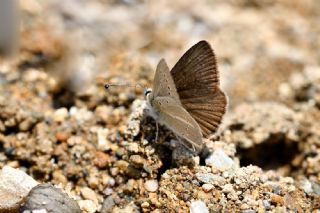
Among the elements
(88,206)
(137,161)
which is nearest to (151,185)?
(137,161)

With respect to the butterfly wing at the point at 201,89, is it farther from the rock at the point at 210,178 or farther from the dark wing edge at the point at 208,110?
the rock at the point at 210,178

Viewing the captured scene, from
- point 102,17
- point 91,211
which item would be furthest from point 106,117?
point 102,17

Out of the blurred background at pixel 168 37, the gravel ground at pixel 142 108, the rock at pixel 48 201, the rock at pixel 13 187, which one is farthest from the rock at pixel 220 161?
the rock at pixel 13 187

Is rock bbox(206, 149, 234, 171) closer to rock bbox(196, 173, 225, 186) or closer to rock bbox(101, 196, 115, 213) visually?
rock bbox(196, 173, 225, 186)

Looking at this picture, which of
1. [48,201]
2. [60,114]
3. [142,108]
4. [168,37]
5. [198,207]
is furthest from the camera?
[168,37]

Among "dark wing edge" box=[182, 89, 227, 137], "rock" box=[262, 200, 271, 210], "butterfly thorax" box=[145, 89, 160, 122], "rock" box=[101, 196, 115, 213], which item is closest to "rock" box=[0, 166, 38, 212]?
"rock" box=[101, 196, 115, 213]

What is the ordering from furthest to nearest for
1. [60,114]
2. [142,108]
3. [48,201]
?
1. [60,114]
2. [142,108]
3. [48,201]

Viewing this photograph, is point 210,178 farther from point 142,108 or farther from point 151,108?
point 142,108
